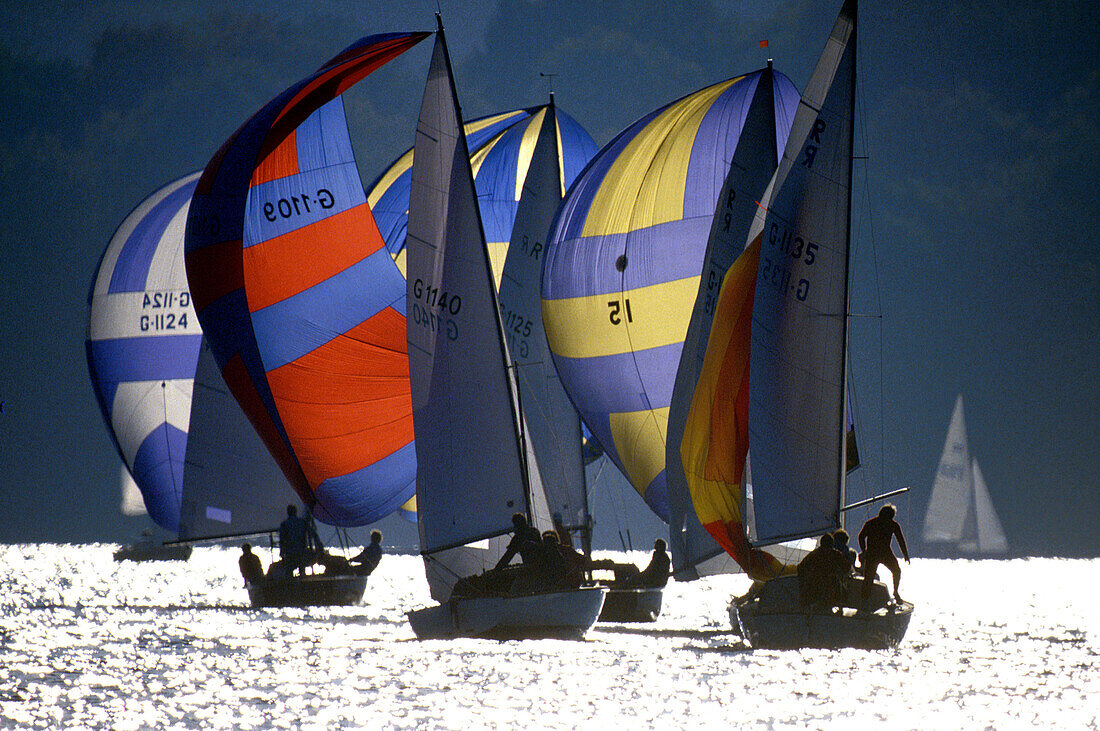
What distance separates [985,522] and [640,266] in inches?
1810

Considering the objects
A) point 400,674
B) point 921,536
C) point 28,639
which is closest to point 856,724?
point 400,674

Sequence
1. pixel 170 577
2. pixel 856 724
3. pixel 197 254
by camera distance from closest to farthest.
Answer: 1. pixel 856 724
2. pixel 197 254
3. pixel 170 577

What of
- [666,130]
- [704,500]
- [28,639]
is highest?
[666,130]

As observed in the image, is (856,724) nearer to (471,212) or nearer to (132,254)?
(471,212)

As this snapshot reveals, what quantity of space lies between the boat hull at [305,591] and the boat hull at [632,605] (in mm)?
4391

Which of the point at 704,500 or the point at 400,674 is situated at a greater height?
the point at 704,500

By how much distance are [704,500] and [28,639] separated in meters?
8.93

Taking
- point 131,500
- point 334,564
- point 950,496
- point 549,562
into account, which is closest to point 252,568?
point 334,564

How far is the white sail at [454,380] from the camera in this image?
19438 millimetres

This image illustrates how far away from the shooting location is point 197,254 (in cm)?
2459

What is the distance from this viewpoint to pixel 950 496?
66.6 meters

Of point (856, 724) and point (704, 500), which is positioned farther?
point (704, 500)

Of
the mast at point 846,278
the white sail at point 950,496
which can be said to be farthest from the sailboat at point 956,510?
the mast at point 846,278

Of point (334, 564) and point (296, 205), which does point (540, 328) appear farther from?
point (334, 564)
